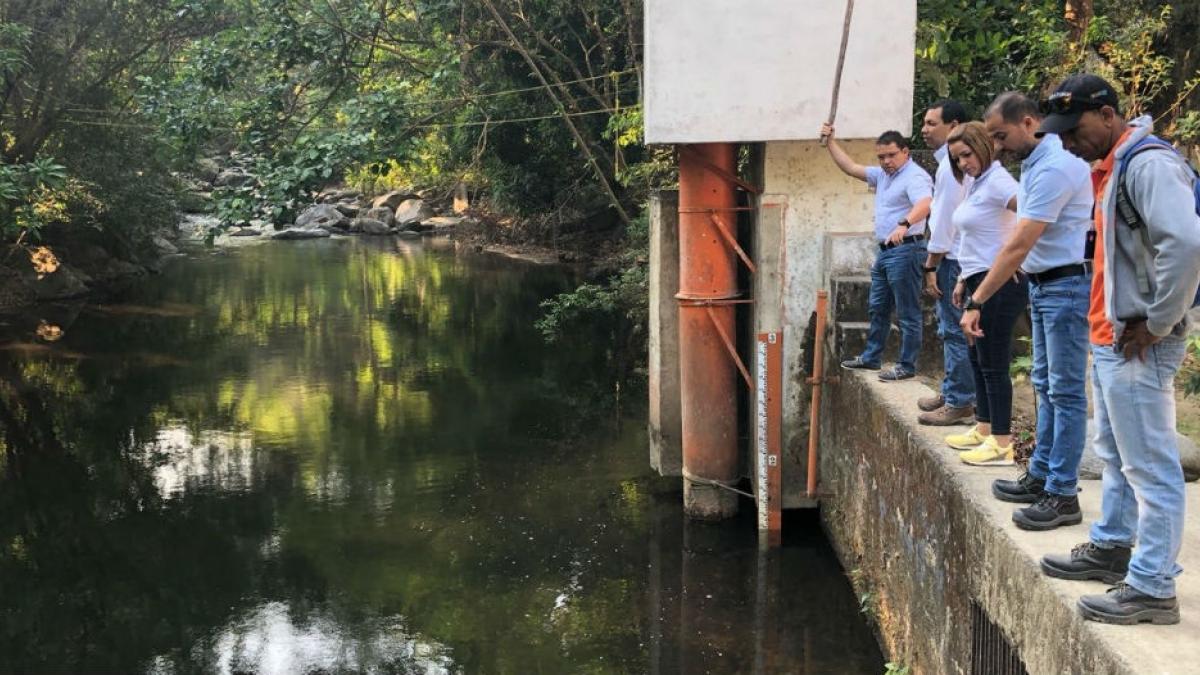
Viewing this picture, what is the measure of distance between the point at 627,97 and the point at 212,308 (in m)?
7.42

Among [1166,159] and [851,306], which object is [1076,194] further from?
[851,306]

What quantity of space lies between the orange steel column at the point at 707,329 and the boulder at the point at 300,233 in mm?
22683

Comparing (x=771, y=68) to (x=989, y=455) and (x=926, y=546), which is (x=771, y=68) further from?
(x=926, y=546)

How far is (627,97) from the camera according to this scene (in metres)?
15.3

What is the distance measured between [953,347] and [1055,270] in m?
1.53

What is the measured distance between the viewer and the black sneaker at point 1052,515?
3684 mm

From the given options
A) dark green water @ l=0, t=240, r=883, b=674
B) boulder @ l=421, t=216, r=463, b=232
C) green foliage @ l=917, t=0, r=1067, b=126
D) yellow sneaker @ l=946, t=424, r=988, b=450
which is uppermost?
green foliage @ l=917, t=0, r=1067, b=126

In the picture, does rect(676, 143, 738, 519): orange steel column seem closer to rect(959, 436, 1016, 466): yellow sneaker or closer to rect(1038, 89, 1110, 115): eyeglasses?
rect(959, 436, 1016, 466): yellow sneaker

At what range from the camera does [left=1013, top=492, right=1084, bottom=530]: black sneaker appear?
368cm

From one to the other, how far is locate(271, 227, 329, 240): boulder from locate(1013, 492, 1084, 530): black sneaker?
86.3ft

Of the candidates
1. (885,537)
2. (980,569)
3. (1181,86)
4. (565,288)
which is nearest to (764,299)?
(885,537)

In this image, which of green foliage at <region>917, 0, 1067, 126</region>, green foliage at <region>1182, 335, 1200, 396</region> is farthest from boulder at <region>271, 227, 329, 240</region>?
green foliage at <region>1182, 335, 1200, 396</region>

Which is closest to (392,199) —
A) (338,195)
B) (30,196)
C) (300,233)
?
(338,195)

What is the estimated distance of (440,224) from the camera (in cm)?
2988
